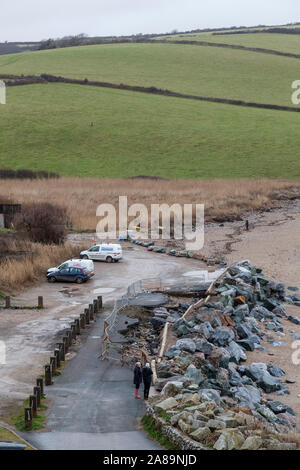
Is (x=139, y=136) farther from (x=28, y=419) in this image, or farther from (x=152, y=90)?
(x=28, y=419)

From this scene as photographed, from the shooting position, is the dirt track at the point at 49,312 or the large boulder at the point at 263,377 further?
the large boulder at the point at 263,377

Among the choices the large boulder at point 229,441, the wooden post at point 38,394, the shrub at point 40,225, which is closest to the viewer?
the large boulder at point 229,441

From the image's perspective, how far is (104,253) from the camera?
4438 cm

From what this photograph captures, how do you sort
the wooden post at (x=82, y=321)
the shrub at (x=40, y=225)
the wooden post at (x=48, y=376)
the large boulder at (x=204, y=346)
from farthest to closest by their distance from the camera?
1. the shrub at (x=40, y=225)
2. the wooden post at (x=82, y=321)
3. the large boulder at (x=204, y=346)
4. the wooden post at (x=48, y=376)

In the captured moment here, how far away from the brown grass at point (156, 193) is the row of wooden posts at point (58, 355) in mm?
29726

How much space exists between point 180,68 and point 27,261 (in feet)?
270

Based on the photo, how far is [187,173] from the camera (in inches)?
3147

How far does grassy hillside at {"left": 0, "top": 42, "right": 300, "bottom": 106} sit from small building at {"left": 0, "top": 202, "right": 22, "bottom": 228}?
57.8 meters

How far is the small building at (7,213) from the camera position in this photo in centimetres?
5366

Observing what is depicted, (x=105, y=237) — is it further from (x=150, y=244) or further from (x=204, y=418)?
(x=204, y=418)

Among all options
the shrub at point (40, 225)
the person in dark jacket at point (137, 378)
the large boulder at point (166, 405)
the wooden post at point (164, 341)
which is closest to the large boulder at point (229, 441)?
the large boulder at point (166, 405)

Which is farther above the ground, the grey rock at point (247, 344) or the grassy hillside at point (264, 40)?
the grassy hillside at point (264, 40)

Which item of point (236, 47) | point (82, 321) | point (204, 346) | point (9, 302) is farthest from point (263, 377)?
point (236, 47)

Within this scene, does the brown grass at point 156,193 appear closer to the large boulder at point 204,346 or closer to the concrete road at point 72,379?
the concrete road at point 72,379
